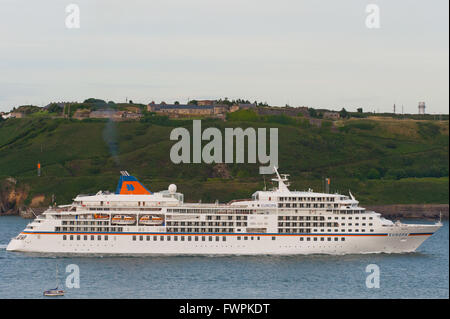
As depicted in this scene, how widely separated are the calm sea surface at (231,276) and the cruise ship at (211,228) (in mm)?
1747

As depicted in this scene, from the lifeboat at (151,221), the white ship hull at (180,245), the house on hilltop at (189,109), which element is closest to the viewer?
the white ship hull at (180,245)

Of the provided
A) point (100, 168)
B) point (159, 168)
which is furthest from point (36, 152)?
point (159, 168)

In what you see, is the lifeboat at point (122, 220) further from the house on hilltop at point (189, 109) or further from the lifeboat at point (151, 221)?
the house on hilltop at point (189, 109)

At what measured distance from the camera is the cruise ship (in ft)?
237

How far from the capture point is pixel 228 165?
151 metres

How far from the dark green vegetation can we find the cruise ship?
57.7 metres

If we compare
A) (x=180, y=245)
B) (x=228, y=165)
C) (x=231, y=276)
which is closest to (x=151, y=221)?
(x=180, y=245)

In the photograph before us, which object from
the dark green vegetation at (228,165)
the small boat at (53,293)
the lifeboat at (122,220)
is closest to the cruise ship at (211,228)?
the lifeboat at (122,220)

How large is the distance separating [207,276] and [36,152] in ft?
315

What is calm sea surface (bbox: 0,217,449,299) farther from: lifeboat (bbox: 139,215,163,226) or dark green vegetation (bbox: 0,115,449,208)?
dark green vegetation (bbox: 0,115,449,208)

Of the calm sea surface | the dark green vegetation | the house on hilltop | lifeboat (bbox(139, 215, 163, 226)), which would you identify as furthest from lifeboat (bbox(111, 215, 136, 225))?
the house on hilltop

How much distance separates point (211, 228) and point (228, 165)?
78203 mm

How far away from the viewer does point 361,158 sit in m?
161

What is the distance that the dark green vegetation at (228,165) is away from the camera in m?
138
